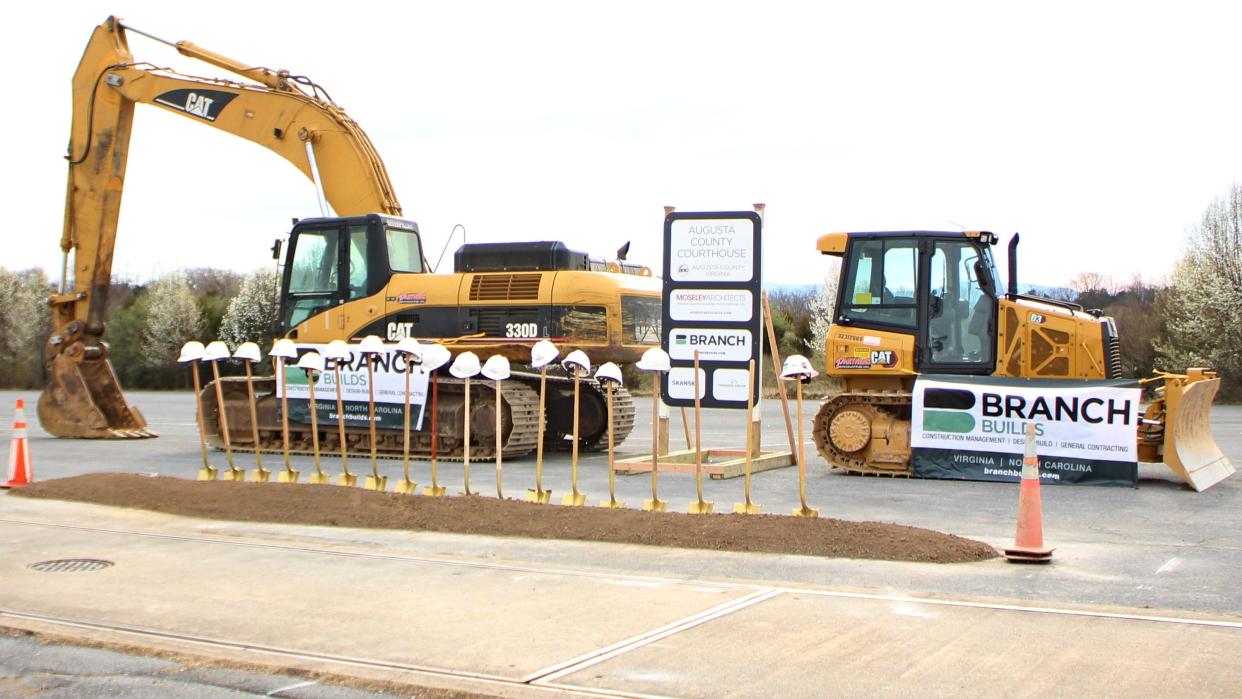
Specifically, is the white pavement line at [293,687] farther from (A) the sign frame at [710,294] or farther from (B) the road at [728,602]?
(A) the sign frame at [710,294]

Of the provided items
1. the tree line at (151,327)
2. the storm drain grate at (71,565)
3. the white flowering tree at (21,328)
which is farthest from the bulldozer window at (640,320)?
the white flowering tree at (21,328)

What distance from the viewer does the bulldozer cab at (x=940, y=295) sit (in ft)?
50.9

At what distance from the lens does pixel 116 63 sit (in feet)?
69.0

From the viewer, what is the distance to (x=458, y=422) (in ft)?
58.1

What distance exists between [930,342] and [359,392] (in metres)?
8.23

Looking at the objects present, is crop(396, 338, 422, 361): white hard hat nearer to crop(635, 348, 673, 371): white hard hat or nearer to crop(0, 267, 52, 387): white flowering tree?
crop(635, 348, 673, 371): white hard hat

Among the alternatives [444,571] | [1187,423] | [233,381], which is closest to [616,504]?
[444,571]

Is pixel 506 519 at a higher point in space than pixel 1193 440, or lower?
lower

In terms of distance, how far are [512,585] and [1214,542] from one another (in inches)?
228

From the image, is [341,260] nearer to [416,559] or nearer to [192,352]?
[192,352]

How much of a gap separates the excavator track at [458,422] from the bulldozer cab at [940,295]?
4.39 metres

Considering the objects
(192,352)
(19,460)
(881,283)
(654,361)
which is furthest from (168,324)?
(654,361)

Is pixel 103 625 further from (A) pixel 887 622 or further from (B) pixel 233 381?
(B) pixel 233 381

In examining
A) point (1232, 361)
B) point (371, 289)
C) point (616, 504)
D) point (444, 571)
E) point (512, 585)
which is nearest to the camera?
point (512, 585)
